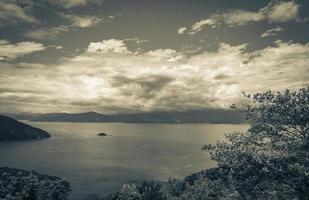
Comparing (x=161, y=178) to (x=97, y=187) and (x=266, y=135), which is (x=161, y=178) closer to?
(x=97, y=187)

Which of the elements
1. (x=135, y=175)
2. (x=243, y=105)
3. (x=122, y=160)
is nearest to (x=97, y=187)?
(x=135, y=175)

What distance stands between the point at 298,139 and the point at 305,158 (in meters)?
1.31

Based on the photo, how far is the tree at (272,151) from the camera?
20.4 meters

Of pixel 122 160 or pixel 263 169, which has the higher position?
pixel 263 169

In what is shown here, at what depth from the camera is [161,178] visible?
14362 centimetres

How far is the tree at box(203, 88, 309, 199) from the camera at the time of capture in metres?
20.4

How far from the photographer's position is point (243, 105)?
24.5m

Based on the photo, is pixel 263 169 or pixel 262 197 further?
pixel 262 197

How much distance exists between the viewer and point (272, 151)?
21.4 metres

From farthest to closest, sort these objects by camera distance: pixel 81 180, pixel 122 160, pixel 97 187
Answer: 1. pixel 122 160
2. pixel 81 180
3. pixel 97 187

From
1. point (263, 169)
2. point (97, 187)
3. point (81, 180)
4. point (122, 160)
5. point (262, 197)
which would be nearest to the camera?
point (263, 169)

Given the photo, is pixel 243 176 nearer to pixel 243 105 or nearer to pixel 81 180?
pixel 243 105

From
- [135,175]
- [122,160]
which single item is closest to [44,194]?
[135,175]

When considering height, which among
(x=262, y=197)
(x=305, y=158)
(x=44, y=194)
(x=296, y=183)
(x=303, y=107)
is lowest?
(x=44, y=194)
